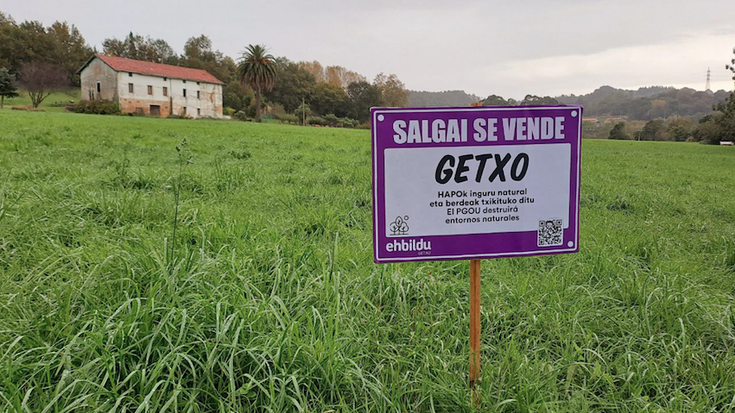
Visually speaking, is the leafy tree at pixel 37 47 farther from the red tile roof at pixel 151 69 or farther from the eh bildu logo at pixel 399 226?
the eh bildu logo at pixel 399 226

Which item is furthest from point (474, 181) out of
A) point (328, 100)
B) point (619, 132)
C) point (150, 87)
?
point (328, 100)

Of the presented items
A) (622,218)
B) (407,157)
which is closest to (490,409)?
(407,157)

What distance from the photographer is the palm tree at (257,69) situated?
67562 mm

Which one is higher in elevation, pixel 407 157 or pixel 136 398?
pixel 407 157

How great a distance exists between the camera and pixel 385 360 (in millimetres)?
2186

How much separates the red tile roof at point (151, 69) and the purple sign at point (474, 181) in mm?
61075

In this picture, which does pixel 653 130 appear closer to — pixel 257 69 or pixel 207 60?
pixel 257 69

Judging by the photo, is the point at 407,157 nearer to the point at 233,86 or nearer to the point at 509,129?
the point at 509,129

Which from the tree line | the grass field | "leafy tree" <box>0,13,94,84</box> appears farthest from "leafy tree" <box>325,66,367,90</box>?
the grass field

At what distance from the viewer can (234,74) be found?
282 feet

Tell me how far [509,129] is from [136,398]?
1.92 m

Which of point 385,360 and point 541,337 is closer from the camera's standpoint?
point 385,360

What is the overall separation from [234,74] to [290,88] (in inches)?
604

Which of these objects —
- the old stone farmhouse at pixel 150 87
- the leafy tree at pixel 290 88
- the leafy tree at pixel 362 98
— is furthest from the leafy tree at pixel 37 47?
the leafy tree at pixel 362 98
